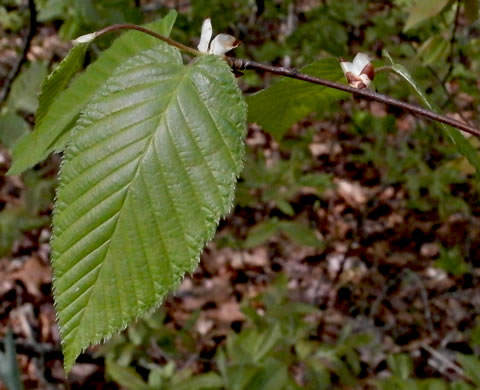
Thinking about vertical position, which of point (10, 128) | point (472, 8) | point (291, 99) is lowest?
point (10, 128)

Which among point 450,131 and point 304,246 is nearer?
point 450,131

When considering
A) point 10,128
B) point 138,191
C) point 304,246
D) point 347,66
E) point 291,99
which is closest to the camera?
point 138,191

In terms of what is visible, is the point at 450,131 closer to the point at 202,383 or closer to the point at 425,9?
the point at 425,9

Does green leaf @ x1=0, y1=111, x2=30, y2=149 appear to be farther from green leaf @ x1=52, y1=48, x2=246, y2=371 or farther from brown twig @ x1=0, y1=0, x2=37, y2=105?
green leaf @ x1=52, y1=48, x2=246, y2=371

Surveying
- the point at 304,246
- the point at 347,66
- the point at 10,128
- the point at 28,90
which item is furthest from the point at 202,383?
the point at 304,246

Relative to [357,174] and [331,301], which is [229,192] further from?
[357,174]

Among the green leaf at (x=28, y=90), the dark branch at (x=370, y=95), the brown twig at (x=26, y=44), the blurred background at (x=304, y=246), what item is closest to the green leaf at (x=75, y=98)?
the dark branch at (x=370, y=95)

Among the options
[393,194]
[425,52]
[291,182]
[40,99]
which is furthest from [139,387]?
[393,194]
